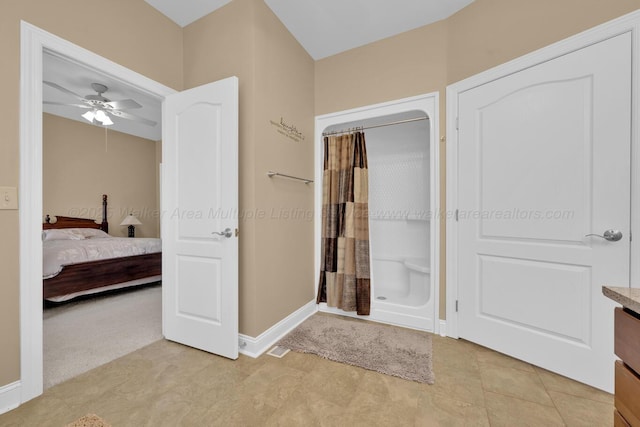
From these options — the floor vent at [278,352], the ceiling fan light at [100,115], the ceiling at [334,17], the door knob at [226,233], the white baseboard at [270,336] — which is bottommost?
the floor vent at [278,352]

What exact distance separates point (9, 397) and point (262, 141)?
6.88 feet

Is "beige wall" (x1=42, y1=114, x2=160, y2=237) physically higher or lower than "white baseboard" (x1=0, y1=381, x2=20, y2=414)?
higher

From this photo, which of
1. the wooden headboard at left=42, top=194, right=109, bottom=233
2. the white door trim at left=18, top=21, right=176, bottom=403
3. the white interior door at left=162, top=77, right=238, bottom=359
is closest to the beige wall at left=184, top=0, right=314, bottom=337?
the white interior door at left=162, top=77, right=238, bottom=359

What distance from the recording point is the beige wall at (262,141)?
6.88ft

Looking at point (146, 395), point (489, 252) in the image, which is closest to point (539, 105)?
point (489, 252)

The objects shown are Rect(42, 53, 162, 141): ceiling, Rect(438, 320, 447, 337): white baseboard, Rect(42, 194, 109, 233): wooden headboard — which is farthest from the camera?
Rect(42, 194, 109, 233): wooden headboard

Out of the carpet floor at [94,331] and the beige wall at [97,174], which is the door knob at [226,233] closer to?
the carpet floor at [94,331]

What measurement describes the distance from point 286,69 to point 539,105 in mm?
2011

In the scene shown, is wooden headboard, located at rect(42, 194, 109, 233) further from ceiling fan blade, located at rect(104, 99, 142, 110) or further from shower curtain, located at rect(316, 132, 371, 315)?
shower curtain, located at rect(316, 132, 371, 315)

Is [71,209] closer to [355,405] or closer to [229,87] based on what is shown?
[229,87]

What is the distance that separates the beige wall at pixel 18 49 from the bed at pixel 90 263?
1.88 metres

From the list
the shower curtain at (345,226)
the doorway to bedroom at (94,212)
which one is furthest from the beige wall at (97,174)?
the shower curtain at (345,226)

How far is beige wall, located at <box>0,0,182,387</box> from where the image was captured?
1446mm

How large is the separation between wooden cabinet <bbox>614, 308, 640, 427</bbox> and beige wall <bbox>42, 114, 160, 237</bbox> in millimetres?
6469
